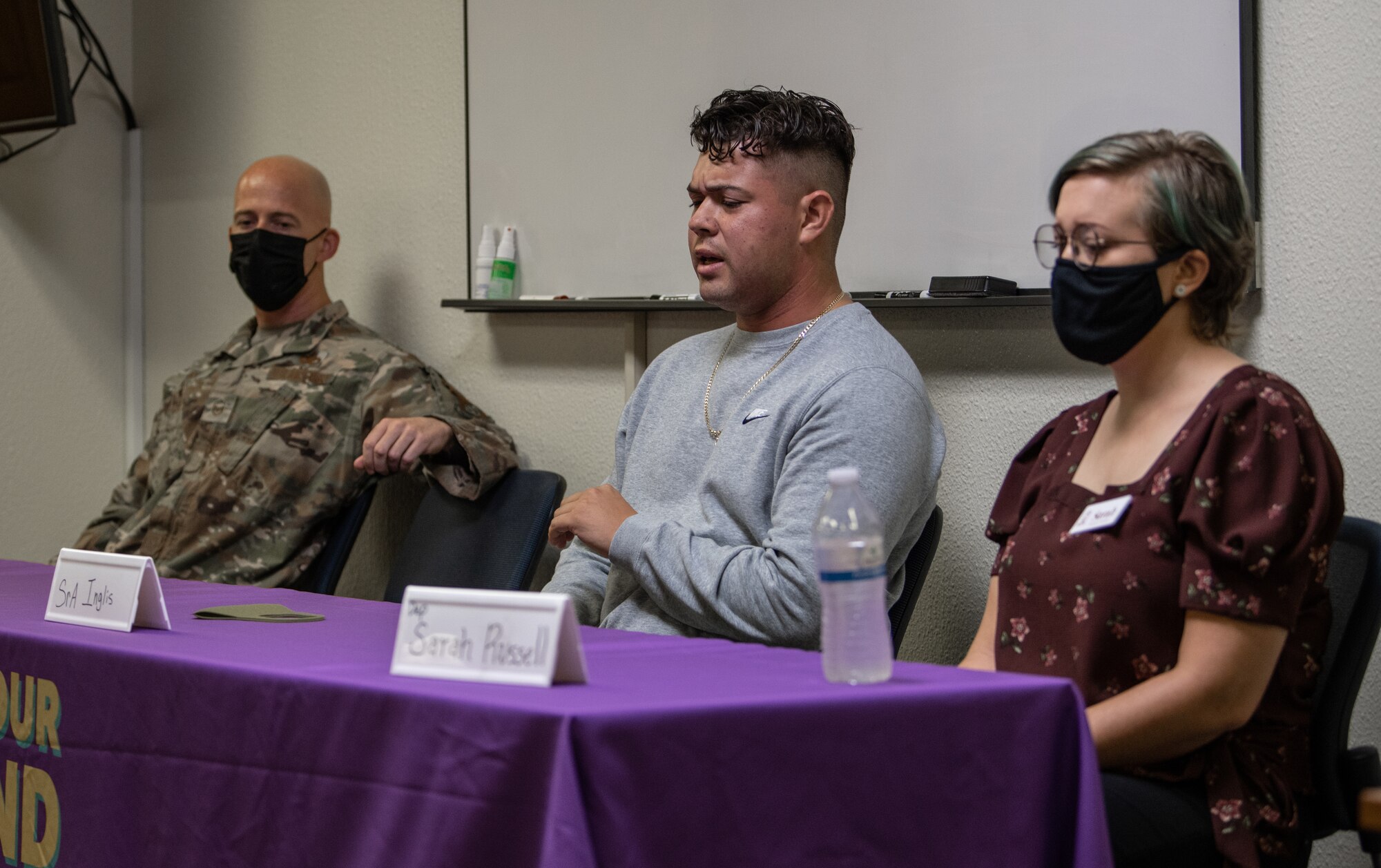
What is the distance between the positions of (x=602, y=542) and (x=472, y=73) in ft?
5.29

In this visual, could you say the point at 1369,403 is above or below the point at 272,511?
above

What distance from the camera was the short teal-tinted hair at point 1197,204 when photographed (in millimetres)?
1410

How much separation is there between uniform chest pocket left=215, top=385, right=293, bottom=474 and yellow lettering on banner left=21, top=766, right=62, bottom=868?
4.93 feet

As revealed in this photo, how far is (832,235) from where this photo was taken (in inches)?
80.7

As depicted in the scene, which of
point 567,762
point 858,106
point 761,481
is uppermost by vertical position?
point 858,106

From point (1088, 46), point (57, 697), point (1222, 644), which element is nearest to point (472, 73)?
point (1088, 46)

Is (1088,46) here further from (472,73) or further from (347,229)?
(347,229)

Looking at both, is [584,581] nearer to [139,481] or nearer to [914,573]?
[914,573]

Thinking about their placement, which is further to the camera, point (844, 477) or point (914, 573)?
point (914, 573)

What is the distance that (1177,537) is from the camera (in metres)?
1.36

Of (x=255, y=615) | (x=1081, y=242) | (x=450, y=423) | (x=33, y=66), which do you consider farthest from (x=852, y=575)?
(x=33, y=66)

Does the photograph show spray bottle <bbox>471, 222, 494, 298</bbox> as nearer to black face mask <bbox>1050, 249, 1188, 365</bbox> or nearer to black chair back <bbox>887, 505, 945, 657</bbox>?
black chair back <bbox>887, 505, 945, 657</bbox>

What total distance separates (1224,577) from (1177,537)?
0.08m

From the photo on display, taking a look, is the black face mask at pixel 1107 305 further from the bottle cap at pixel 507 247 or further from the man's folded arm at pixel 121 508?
the man's folded arm at pixel 121 508
